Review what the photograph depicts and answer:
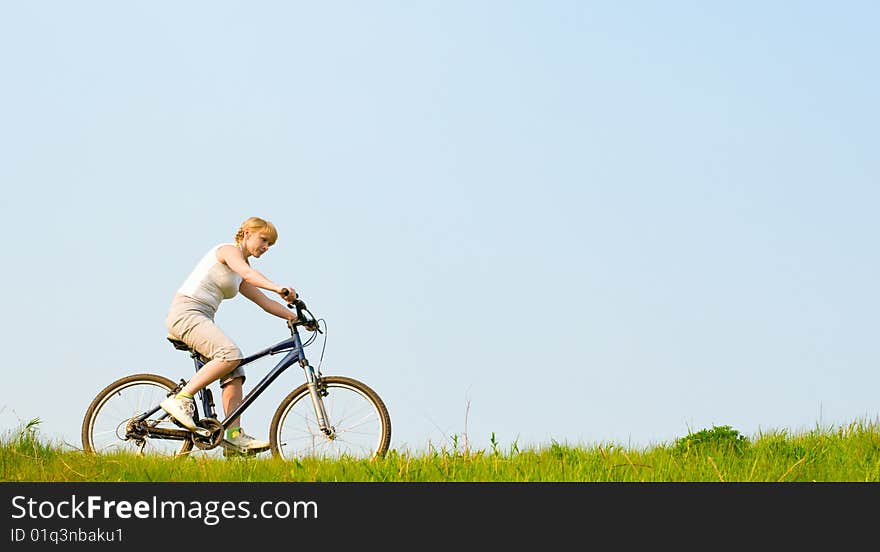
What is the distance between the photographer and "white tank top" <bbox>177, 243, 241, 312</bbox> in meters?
9.15

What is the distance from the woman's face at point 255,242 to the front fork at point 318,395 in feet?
3.64

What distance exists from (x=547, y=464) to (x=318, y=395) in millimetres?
2397

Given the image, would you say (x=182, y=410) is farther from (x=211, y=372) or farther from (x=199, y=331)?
(x=199, y=331)

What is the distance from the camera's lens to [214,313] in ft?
30.6

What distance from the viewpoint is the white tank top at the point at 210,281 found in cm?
915

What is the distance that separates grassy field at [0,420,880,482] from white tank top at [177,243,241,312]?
1.54 meters

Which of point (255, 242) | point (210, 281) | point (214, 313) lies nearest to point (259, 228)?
point (255, 242)

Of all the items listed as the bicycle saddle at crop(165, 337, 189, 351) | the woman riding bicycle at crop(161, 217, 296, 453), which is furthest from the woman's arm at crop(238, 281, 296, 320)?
the bicycle saddle at crop(165, 337, 189, 351)

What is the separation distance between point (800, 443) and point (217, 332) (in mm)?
5515

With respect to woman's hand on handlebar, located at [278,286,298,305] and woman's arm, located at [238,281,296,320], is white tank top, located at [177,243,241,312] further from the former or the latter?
woman's hand on handlebar, located at [278,286,298,305]
